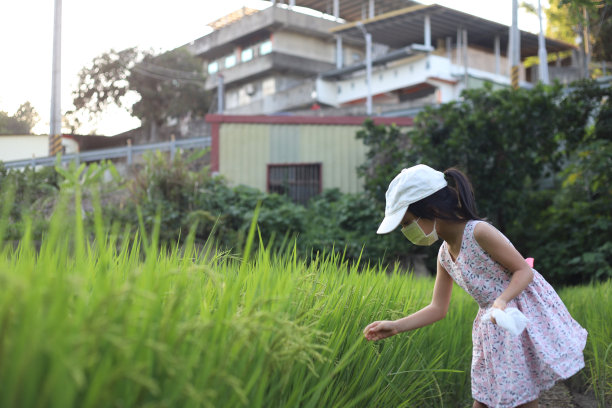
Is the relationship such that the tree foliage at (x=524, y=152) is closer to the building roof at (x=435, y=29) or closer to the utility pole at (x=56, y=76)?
the utility pole at (x=56, y=76)

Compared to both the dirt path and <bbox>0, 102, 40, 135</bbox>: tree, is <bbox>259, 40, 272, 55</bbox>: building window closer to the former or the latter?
<bbox>0, 102, 40, 135</bbox>: tree

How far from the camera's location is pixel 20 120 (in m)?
6.02

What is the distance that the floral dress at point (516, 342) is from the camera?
232 centimetres

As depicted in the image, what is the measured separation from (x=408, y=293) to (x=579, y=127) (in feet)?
27.3

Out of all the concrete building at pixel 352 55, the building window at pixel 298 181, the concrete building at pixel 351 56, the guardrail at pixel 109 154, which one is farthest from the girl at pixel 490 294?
the concrete building at pixel 352 55

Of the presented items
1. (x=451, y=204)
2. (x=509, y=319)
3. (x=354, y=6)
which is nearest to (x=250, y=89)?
(x=354, y=6)

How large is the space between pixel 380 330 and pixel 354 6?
3647 cm

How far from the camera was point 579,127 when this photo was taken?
10.5m

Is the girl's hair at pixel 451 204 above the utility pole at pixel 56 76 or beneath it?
beneath

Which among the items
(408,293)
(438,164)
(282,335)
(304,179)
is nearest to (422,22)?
(304,179)

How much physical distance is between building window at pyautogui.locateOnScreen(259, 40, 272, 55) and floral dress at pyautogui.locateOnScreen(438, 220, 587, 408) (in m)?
34.6

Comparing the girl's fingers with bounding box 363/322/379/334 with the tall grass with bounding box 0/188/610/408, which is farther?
the girl's fingers with bounding box 363/322/379/334

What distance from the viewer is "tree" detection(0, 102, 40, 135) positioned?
207 inches

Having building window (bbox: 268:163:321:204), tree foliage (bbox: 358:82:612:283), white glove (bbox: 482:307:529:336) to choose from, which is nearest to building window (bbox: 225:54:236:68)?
building window (bbox: 268:163:321:204)
